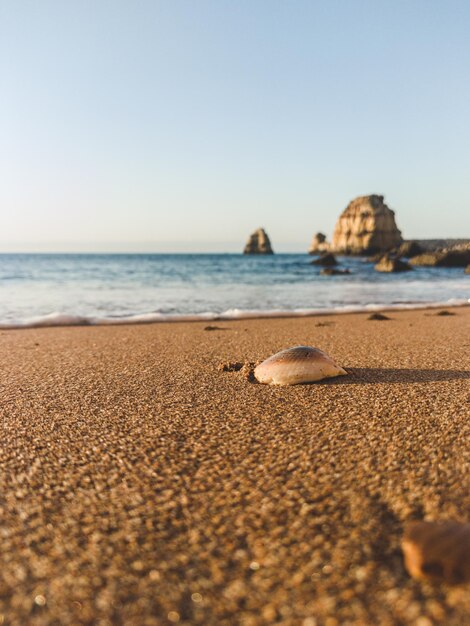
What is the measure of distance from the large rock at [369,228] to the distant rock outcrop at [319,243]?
8274 millimetres

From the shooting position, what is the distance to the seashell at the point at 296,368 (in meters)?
2.78

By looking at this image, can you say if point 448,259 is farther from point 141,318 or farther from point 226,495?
point 226,495

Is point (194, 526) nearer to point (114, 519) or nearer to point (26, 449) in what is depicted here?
point (114, 519)

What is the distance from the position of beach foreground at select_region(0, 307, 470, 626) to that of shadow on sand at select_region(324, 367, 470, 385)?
0.03 meters

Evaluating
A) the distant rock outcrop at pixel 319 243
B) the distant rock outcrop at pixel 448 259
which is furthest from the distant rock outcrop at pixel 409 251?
the distant rock outcrop at pixel 319 243

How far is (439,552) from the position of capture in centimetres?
111

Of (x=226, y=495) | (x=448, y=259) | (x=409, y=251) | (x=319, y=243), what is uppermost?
(x=319, y=243)

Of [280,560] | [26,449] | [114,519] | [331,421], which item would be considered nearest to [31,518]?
[114,519]

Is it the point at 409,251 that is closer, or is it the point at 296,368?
the point at 296,368

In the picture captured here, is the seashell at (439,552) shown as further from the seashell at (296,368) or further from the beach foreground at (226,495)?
the seashell at (296,368)

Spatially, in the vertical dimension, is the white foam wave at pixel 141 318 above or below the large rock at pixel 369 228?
below

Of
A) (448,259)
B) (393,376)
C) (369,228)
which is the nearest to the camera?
(393,376)

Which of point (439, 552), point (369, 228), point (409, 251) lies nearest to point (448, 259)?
point (409, 251)

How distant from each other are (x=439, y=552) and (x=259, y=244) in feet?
294
